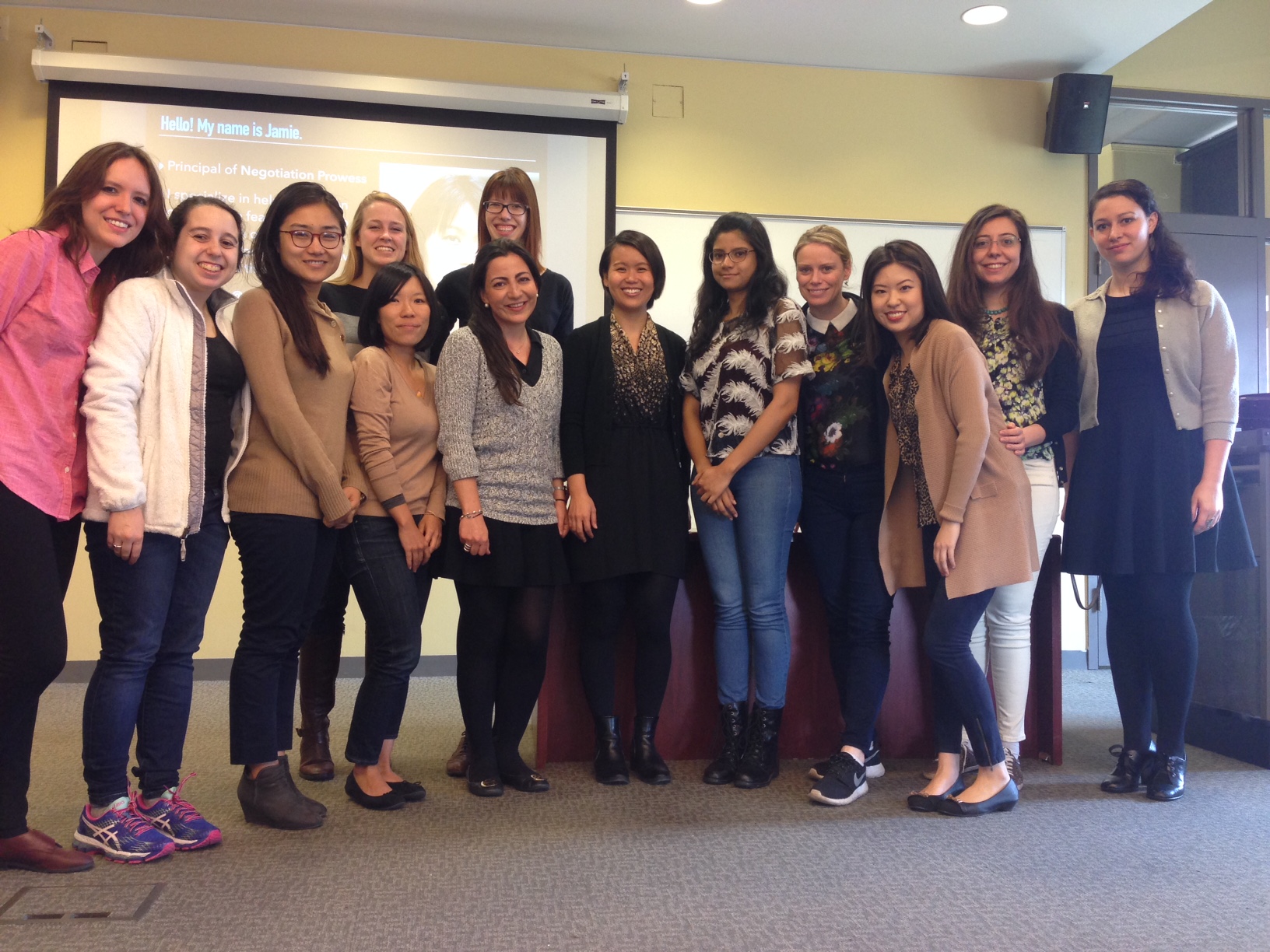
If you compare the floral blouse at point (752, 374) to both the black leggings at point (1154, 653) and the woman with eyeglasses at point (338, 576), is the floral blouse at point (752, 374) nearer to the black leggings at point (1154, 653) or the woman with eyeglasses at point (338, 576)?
the woman with eyeglasses at point (338, 576)

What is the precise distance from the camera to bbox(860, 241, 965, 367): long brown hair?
2387 mm

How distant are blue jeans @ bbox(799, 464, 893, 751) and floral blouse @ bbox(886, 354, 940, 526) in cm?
11

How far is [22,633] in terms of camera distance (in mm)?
1804

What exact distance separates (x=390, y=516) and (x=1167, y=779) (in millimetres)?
2159

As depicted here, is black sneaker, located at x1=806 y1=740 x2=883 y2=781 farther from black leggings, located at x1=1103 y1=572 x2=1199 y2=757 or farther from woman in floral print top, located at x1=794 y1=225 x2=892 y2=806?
black leggings, located at x1=1103 y1=572 x2=1199 y2=757

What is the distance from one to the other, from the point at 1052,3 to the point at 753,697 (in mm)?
3310

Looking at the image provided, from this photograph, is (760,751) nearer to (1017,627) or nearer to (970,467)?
(1017,627)

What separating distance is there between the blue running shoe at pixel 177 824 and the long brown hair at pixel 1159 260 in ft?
8.93

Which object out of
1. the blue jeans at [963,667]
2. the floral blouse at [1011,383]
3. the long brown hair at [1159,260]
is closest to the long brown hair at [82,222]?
the blue jeans at [963,667]

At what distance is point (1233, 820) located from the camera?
2.32 m

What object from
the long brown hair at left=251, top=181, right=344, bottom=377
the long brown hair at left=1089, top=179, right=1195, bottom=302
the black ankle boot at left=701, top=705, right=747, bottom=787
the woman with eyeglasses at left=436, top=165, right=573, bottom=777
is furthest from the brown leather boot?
the long brown hair at left=1089, top=179, right=1195, bottom=302

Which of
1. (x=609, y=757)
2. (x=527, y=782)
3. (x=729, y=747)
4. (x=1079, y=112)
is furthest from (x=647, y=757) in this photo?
(x=1079, y=112)

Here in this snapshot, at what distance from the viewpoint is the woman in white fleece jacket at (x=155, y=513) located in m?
1.88

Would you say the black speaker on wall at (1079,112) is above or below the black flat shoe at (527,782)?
above
